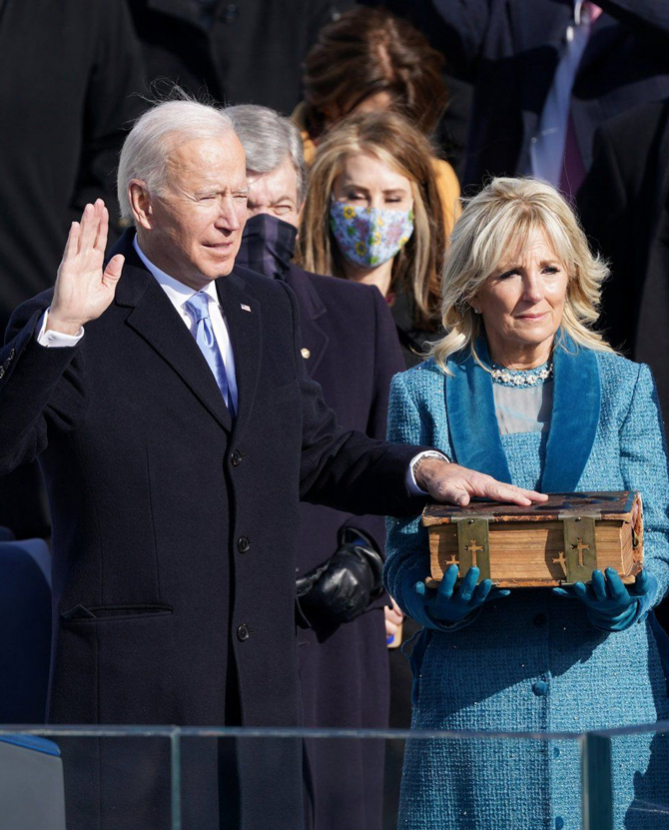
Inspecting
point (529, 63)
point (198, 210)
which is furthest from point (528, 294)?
point (529, 63)

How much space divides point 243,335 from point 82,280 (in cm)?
51

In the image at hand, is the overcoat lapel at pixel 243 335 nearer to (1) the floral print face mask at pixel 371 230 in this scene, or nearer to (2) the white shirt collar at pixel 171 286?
(2) the white shirt collar at pixel 171 286

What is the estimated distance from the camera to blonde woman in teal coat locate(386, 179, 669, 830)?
3.07 metres

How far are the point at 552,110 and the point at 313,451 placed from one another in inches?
90.3

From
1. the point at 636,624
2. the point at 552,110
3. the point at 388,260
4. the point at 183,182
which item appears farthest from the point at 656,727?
the point at 552,110

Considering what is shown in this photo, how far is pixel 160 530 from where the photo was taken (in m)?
2.92

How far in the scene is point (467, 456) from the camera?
10.6ft

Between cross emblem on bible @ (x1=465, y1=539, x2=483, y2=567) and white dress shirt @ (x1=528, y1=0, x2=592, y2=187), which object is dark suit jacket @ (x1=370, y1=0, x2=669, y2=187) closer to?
white dress shirt @ (x1=528, y1=0, x2=592, y2=187)

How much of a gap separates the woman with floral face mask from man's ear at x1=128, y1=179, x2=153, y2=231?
1547mm

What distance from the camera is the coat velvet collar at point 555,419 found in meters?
3.15

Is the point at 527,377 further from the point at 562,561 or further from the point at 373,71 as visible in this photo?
the point at 373,71

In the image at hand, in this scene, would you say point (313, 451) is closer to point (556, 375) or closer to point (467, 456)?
point (467, 456)

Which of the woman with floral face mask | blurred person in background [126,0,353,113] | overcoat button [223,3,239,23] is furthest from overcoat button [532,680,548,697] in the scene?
overcoat button [223,3,239,23]

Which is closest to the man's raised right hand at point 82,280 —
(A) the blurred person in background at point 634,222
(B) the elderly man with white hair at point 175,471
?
(B) the elderly man with white hair at point 175,471
